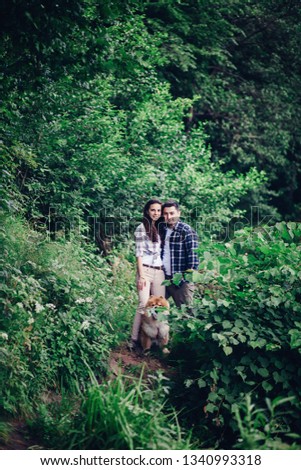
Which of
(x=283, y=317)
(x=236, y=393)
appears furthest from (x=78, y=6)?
(x=236, y=393)

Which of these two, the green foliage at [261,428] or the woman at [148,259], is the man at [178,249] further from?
the green foliage at [261,428]

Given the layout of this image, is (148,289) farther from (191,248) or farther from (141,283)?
(191,248)

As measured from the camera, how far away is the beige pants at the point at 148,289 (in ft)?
24.6

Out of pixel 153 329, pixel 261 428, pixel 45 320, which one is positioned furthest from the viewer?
pixel 153 329

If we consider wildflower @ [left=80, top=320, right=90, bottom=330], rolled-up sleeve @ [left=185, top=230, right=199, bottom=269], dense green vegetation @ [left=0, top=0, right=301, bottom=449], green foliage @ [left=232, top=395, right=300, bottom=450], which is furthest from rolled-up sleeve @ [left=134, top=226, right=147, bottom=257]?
green foliage @ [left=232, top=395, right=300, bottom=450]

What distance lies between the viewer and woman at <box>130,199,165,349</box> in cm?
751

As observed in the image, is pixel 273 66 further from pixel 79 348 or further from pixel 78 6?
pixel 79 348

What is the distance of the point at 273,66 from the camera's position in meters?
17.6

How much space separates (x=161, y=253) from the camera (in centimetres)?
779

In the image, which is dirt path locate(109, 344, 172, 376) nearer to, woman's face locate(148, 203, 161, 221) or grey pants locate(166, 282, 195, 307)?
grey pants locate(166, 282, 195, 307)

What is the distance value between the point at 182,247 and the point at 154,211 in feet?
1.98

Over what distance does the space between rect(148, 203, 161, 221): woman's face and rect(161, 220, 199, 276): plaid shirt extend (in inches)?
12.6

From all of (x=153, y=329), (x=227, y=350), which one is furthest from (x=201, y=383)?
(x=153, y=329)
